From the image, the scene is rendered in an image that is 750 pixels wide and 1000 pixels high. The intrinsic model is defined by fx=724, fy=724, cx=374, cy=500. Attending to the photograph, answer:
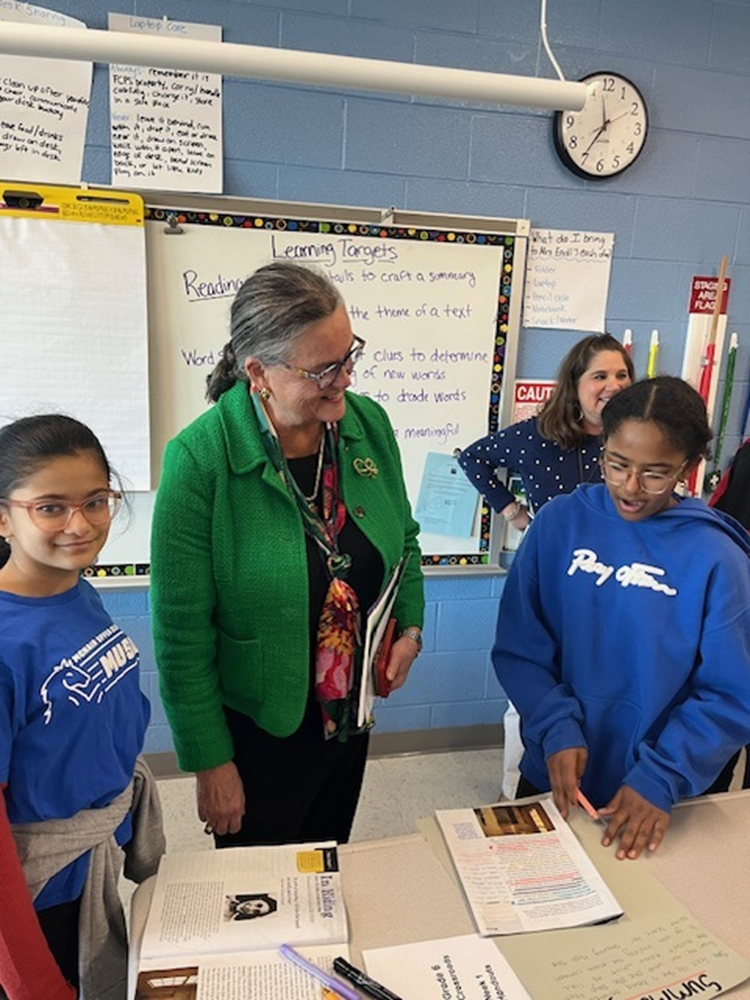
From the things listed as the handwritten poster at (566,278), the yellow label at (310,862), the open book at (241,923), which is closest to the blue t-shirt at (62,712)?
the open book at (241,923)

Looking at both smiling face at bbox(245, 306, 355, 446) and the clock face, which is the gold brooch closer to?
smiling face at bbox(245, 306, 355, 446)

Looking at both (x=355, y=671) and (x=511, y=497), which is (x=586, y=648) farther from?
(x=511, y=497)

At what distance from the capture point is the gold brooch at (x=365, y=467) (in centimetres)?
133

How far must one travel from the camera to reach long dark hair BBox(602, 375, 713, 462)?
1052 mm

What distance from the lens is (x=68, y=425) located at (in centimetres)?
96

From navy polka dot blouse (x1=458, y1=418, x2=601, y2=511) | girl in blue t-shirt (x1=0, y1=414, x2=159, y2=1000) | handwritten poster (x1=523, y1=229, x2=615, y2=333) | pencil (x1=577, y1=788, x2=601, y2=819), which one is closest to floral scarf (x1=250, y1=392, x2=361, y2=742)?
girl in blue t-shirt (x1=0, y1=414, x2=159, y2=1000)

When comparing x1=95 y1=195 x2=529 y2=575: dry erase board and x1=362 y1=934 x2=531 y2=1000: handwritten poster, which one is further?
Answer: x1=95 y1=195 x2=529 y2=575: dry erase board

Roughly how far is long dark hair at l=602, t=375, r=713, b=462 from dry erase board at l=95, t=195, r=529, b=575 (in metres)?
1.36

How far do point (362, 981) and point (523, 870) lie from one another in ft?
0.90

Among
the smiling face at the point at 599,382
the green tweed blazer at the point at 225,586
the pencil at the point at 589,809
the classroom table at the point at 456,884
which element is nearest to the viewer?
the classroom table at the point at 456,884

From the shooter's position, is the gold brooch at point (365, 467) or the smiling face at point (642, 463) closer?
the smiling face at point (642, 463)

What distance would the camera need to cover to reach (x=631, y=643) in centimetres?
109

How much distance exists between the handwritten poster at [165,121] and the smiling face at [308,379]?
122cm

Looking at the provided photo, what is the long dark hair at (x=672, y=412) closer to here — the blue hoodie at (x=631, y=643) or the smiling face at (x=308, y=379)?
the blue hoodie at (x=631, y=643)
